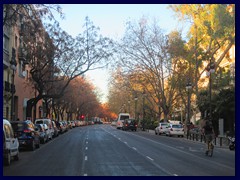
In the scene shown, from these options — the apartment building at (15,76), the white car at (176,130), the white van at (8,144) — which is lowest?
the white car at (176,130)

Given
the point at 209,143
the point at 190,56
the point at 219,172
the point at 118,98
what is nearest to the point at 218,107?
the point at 190,56

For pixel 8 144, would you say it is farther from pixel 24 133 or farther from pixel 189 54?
pixel 189 54

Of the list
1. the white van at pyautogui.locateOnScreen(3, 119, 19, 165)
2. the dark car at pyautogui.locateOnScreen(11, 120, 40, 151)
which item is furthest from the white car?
the white van at pyautogui.locateOnScreen(3, 119, 19, 165)

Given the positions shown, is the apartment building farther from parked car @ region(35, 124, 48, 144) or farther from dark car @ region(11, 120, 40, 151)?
dark car @ region(11, 120, 40, 151)

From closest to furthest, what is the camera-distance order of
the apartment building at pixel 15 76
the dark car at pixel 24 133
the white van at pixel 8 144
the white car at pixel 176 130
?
the white van at pixel 8 144 < the dark car at pixel 24 133 < the apartment building at pixel 15 76 < the white car at pixel 176 130

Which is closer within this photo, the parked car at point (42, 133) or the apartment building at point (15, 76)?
the parked car at point (42, 133)

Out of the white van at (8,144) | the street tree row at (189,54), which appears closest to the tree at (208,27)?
the street tree row at (189,54)

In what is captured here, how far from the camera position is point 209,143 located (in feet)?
70.5

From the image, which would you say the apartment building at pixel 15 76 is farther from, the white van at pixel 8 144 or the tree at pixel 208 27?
the white van at pixel 8 144

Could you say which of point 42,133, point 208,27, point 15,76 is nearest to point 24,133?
point 42,133

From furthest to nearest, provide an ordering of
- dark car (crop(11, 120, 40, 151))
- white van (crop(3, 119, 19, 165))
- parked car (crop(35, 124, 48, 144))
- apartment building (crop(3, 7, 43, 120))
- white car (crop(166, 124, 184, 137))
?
white car (crop(166, 124, 184, 137))
apartment building (crop(3, 7, 43, 120))
parked car (crop(35, 124, 48, 144))
dark car (crop(11, 120, 40, 151))
white van (crop(3, 119, 19, 165))

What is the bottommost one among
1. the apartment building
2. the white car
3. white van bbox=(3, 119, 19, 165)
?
the white car

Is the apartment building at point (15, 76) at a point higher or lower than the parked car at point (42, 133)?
higher

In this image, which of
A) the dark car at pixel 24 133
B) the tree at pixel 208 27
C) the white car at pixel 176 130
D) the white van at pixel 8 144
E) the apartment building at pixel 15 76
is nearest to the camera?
Answer: the white van at pixel 8 144
